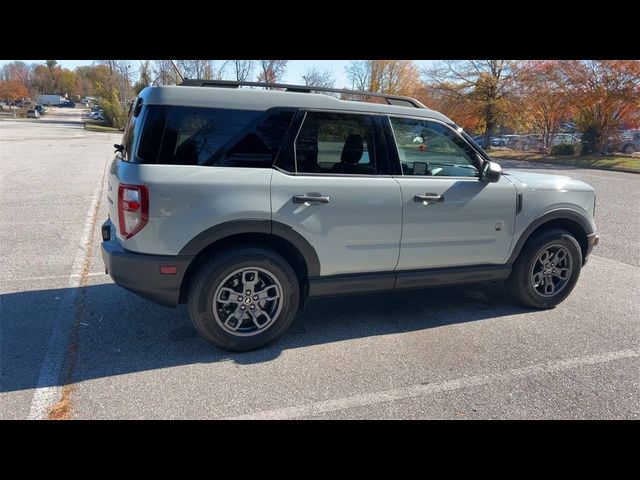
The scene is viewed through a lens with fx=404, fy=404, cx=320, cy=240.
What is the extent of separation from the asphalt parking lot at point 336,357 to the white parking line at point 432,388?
0.04 ft

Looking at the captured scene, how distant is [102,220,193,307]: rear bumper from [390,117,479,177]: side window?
2.12 metres

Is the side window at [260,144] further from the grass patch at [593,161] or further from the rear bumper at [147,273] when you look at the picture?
the grass patch at [593,161]

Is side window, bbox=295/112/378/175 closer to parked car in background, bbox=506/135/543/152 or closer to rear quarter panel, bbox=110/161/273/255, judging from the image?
rear quarter panel, bbox=110/161/273/255

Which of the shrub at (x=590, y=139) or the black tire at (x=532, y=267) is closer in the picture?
the black tire at (x=532, y=267)

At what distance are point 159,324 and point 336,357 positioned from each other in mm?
1644

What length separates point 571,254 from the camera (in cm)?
421

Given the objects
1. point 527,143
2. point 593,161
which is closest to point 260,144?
point 593,161

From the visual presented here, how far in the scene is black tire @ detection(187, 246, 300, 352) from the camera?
308 cm

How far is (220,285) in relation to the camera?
312cm

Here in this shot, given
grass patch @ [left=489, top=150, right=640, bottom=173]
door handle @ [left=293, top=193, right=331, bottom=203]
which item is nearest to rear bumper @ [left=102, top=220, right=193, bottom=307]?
door handle @ [left=293, top=193, right=331, bottom=203]

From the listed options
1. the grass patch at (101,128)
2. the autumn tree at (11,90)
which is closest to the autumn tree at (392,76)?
the grass patch at (101,128)

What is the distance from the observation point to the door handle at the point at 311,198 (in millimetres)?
3164
